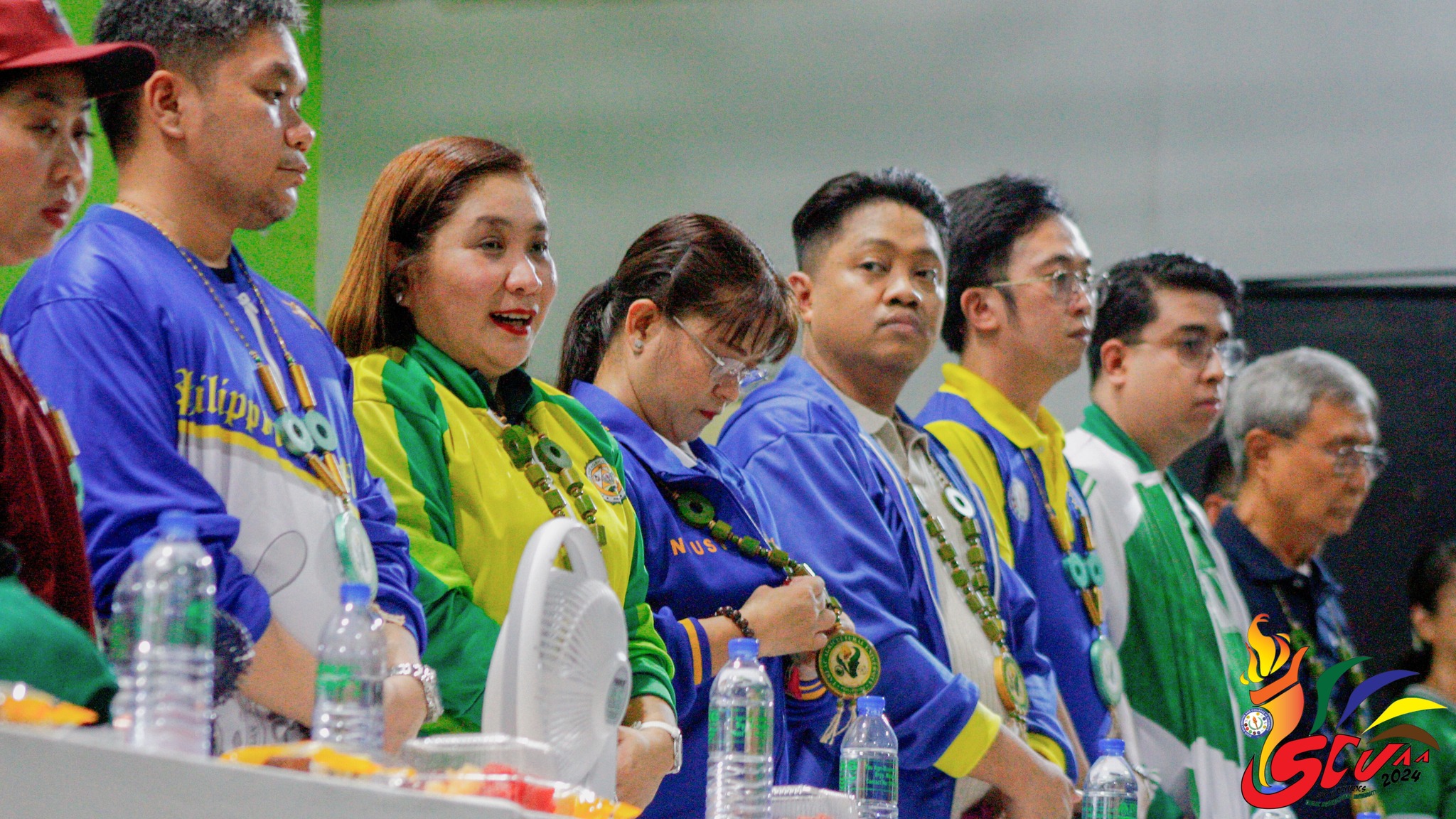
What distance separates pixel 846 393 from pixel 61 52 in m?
1.82

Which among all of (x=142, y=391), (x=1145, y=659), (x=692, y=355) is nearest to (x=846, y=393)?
(x=692, y=355)

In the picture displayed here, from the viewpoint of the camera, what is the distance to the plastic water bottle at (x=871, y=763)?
7.32ft

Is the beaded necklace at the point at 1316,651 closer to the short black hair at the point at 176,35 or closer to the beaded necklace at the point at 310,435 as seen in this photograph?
the beaded necklace at the point at 310,435

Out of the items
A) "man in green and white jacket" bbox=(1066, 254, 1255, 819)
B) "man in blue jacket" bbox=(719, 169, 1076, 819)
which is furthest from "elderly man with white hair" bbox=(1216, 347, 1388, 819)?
"man in blue jacket" bbox=(719, 169, 1076, 819)

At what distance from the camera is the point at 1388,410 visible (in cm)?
511

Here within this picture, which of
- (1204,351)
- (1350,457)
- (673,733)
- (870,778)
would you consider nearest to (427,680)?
(673,733)

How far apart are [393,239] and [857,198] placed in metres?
1.21

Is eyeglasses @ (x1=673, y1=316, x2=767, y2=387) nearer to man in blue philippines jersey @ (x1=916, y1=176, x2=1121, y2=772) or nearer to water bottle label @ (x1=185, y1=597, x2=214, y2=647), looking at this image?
man in blue philippines jersey @ (x1=916, y1=176, x2=1121, y2=772)

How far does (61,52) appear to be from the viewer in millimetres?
1531

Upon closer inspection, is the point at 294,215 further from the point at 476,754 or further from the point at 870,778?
the point at 476,754

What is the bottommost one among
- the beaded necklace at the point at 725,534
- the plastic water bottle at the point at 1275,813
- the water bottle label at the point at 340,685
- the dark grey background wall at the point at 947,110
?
the plastic water bottle at the point at 1275,813

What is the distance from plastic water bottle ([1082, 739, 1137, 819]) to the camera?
2631 mm

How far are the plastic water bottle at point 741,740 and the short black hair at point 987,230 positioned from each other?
1778 millimetres

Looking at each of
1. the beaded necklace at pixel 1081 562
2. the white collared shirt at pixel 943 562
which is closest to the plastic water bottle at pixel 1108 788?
the white collared shirt at pixel 943 562
